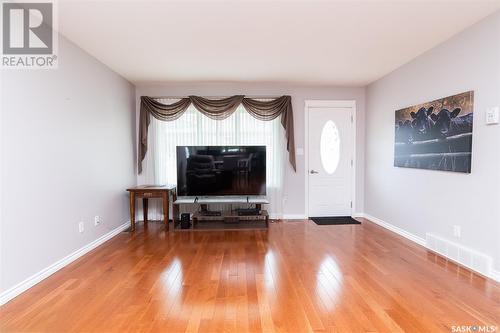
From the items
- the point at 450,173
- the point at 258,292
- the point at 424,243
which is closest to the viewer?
the point at 258,292

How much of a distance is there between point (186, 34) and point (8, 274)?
8.83 feet

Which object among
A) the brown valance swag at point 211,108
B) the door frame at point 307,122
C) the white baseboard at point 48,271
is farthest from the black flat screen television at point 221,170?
the white baseboard at point 48,271

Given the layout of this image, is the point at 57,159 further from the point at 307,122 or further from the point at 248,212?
the point at 307,122

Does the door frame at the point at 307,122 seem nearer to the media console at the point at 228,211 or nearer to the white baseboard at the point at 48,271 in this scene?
the media console at the point at 228,211

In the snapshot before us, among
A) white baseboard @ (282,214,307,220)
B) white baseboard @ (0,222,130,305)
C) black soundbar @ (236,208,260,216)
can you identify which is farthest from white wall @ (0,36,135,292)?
white baseboard @ (282,214,307,220)

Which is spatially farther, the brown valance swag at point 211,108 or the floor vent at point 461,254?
the brown valance swag at point 211,108

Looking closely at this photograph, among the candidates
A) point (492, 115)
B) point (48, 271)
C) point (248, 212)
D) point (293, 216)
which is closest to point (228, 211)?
point (248, 212)

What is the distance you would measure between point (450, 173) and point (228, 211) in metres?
3.16

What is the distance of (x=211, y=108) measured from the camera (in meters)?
4.58

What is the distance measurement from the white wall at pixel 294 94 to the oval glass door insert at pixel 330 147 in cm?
40

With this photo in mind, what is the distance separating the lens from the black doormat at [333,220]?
4.51 m
